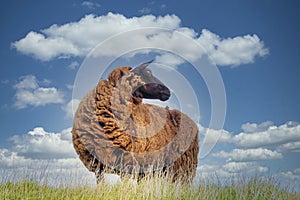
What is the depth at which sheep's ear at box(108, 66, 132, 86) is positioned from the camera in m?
9.88

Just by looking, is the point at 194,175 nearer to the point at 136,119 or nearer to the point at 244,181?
the point at 244,181

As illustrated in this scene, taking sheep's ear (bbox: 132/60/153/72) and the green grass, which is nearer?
the green grass

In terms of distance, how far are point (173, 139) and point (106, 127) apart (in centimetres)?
212

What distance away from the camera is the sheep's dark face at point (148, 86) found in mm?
10197

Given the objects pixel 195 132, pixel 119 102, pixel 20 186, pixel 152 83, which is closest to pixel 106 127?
pixel 119 102

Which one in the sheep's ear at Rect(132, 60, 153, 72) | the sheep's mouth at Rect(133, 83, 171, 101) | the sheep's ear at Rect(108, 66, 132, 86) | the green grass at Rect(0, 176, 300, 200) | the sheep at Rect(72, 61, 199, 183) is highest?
the sheep's ear at Rect(132, 60, 153, 72)

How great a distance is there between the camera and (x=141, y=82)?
10.1 metres

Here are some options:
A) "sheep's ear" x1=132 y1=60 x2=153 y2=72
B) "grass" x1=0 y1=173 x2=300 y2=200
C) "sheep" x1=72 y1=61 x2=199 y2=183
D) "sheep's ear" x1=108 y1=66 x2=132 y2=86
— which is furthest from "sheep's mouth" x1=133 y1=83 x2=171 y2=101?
"grass" x1=0 y1=173 x2=300 y2=200

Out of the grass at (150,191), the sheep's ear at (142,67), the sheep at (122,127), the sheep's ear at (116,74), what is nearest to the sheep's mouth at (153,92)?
the sheep at (122,127)

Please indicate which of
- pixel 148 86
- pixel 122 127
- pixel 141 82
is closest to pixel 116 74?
pixel 141 82

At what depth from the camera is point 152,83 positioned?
1034 cm

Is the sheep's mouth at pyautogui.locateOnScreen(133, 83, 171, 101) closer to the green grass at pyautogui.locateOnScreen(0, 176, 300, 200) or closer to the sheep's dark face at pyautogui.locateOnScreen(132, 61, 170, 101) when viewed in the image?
the sheep's dark face at pyautogui.locateOnScreen(132, 61, 170, 101)

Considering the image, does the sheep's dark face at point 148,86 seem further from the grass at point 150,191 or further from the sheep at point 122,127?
the grass at point 150,191

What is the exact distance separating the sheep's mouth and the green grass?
1.89 meters
